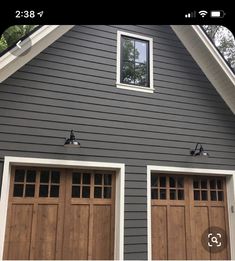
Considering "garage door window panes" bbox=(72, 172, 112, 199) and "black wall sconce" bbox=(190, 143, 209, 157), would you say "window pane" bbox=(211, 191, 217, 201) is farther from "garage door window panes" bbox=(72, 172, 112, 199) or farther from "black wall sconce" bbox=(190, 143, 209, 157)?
"garage door window panes" bbox=(72, 172, 112, 199)

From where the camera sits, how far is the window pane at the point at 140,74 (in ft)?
16.9

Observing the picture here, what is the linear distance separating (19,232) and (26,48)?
2.64m

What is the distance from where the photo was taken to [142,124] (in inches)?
193

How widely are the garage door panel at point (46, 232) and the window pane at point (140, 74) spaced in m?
2.59

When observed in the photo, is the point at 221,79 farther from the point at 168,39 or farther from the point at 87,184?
the point at 87,184

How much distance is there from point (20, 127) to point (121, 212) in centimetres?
199

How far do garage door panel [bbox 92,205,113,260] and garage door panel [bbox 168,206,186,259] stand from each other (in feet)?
→ 3.59

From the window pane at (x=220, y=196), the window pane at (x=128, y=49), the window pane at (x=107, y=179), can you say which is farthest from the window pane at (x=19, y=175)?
the window pane at (x=220, y=196)

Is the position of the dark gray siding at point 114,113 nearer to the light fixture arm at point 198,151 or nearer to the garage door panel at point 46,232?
the light fixture arm at point 198,151
